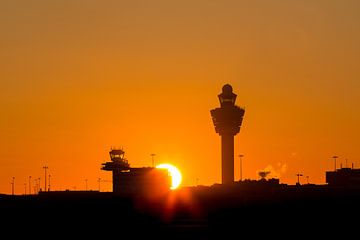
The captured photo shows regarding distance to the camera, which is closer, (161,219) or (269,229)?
(269,229)

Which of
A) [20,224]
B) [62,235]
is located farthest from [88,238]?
[20,224]

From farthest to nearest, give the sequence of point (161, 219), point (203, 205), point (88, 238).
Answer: point (203, 205) → point (161, 219) → point (88, 238)

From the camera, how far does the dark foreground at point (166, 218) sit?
247 ft

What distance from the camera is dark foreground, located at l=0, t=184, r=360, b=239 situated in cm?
7531

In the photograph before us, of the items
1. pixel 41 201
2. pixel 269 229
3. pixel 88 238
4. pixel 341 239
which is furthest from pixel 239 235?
pixel 41 201

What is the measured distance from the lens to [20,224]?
7681cm

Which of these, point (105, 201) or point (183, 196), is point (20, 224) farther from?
point (183, 196)

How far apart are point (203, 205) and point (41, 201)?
18.7 m

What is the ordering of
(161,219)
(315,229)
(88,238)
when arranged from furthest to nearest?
1. (161,219)
2. (315,229)
3. (88,238)

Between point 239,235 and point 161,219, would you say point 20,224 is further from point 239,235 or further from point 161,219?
point 239,235

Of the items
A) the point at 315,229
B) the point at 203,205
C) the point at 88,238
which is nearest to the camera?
the point at 88,238

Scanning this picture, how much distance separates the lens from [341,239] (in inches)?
3000

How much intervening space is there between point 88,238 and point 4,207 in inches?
476

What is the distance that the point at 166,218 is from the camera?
85.1m
